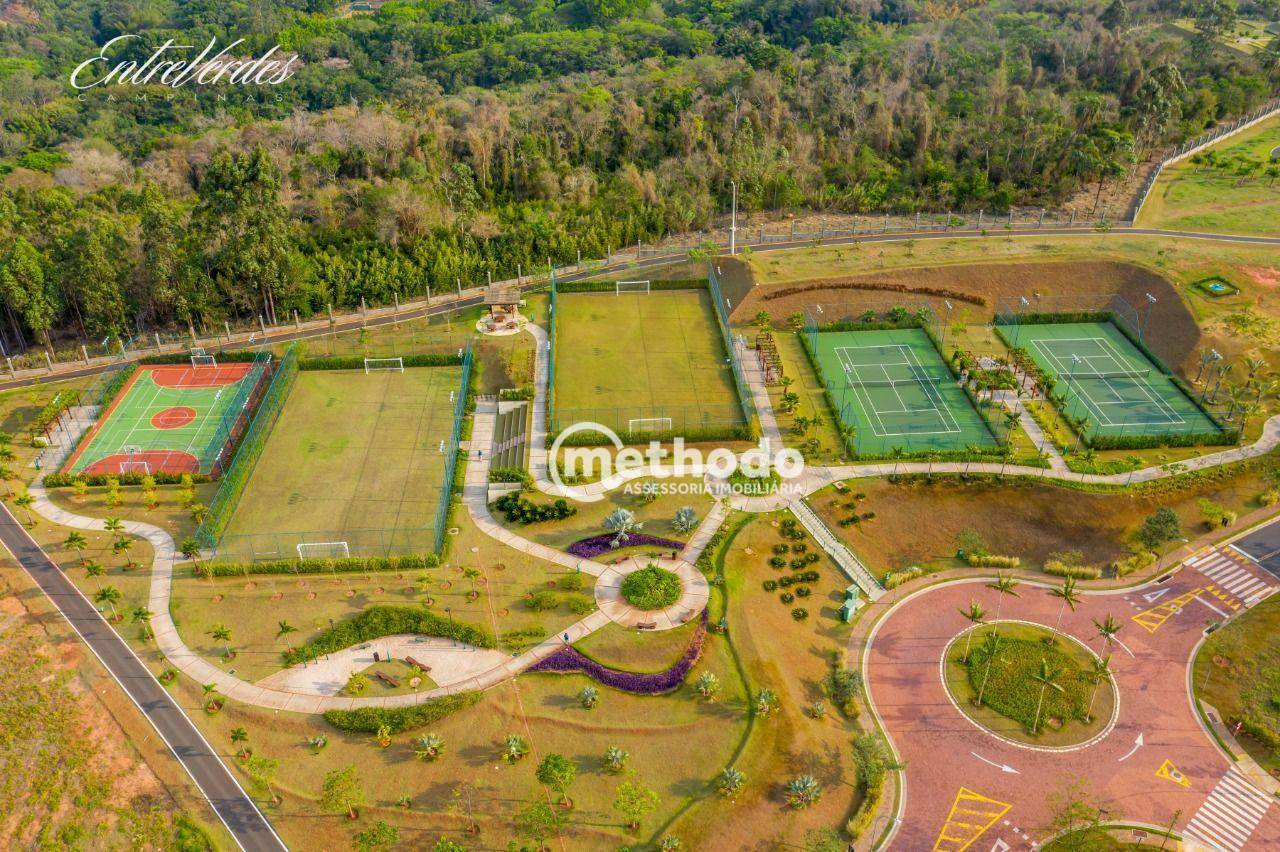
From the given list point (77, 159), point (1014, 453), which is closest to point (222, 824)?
point (1014, 453)

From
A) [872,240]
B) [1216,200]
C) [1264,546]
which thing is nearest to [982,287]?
[872,240]

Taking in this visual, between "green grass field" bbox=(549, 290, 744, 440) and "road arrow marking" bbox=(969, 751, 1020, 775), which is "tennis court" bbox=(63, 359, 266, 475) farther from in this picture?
"road arrow marking" bbox=(969, 751, 1020, 775)

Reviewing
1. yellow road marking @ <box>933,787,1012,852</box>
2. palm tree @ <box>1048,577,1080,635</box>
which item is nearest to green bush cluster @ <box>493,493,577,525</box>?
yellow road marking @ <box>933,787,1012,852</box>

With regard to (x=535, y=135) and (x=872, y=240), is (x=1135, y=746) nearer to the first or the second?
(x=872, y=240)

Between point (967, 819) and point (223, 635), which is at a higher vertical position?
point (223, 635)

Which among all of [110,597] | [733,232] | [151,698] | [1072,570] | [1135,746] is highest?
[733,232]

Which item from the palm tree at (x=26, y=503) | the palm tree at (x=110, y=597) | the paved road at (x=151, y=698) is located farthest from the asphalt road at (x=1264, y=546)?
the palm tree at (x=26, y=503)
